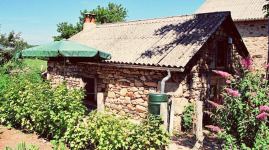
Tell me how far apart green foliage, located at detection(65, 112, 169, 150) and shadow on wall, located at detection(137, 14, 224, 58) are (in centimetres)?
461

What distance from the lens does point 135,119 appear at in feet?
35.1

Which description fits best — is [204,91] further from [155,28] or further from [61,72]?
[61,72]

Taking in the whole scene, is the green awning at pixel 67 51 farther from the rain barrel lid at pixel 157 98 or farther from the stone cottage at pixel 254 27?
the stone cottage at pixel 254 27

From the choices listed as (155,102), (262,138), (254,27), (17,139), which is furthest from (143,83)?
(254,27)

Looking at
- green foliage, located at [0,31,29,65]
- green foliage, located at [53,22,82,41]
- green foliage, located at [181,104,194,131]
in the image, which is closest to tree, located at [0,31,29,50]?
green foliage, located at [0,31,29,65]

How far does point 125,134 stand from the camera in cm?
601

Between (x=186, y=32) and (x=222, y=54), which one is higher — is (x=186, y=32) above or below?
above

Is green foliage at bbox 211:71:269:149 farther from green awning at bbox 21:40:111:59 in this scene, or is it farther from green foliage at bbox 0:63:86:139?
Result: green awning at bbox 21:40:111:59

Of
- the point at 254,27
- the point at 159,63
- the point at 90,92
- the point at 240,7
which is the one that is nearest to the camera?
the point at 159,63

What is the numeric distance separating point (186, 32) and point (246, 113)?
6132mm

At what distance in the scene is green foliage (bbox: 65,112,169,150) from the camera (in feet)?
19.5

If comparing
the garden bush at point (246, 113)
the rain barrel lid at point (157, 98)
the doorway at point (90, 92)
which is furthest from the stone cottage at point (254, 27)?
the garden bush at point (246, 113)

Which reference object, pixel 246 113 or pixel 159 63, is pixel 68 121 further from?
pixel 159 63

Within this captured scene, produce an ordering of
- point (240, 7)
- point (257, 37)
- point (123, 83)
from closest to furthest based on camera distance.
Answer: point (123, 83)
point (257, 37)
point (240, 7)
